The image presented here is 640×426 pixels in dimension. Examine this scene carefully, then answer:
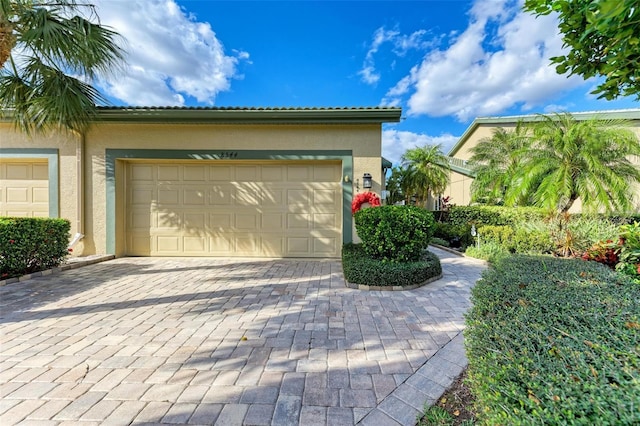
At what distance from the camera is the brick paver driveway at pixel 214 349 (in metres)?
1.84

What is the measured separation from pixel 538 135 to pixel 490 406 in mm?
8660

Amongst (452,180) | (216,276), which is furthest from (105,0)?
(452,180)

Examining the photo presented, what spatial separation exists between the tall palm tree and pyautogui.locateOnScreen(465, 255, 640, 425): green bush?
5991 millimetres

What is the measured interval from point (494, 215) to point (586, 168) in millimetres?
3252

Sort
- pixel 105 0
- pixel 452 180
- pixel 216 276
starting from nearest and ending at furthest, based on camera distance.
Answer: pixel 105 0, pixel 216 276, pixel 452 180

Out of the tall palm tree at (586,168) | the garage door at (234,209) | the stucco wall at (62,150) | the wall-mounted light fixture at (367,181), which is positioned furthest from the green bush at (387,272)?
the stucco wall at (62,150)

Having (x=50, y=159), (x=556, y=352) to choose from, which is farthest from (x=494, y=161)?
(x=50, y=159)

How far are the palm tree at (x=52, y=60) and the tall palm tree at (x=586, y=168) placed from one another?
1024 centimetres

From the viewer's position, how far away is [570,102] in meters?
9.05

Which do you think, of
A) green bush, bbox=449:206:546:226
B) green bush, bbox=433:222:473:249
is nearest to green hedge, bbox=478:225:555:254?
green bush, bbox=433:222:473:249

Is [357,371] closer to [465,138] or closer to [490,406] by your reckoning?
[490,406]

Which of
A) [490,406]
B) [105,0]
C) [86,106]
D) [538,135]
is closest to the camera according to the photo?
[490,406]

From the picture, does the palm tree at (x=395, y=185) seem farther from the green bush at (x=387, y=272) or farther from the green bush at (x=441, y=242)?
the green bush at (x=387, y=272)

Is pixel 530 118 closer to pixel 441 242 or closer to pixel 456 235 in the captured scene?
Answer: pixel 456 235
